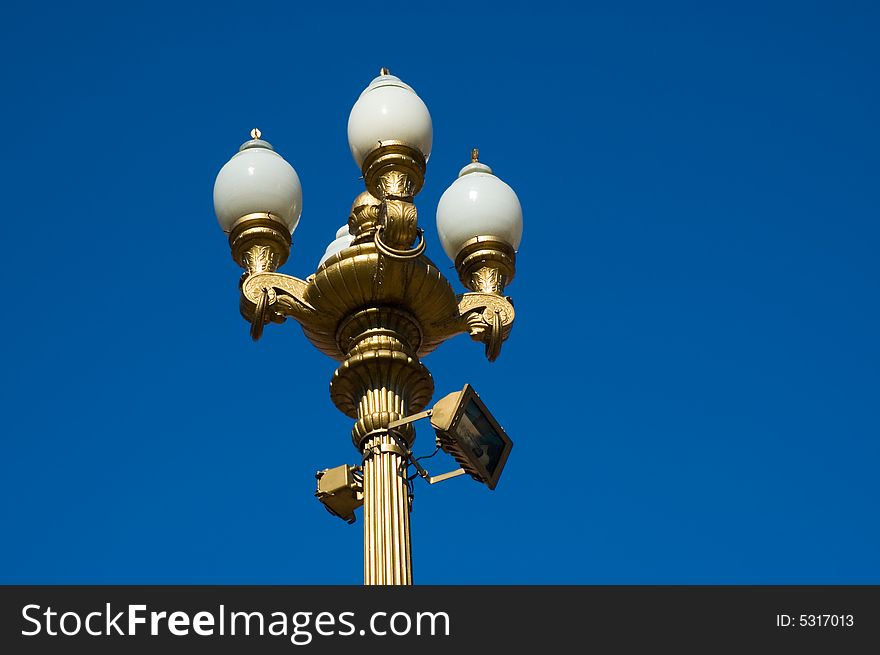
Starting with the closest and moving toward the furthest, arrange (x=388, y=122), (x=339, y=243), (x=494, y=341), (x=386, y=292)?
(x=386, y=292) < (x=494, y=341) < (x=388, y=122) < (x=339, y=243)

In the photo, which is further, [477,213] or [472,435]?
[477,213]

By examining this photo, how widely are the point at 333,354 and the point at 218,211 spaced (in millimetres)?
1277

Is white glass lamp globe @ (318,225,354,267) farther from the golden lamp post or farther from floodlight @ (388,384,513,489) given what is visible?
floodlight @ (388,384,513,489)

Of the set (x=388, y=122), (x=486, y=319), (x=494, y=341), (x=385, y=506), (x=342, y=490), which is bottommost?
(x=385, y=506)

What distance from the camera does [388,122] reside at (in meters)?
12.6

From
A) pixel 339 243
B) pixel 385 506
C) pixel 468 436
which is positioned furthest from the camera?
pixel 339 243

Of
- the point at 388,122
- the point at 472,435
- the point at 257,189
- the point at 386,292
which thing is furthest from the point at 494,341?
the point at 257,189

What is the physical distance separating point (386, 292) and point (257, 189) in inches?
52.1

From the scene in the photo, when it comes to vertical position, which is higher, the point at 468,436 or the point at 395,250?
the point at 395,250

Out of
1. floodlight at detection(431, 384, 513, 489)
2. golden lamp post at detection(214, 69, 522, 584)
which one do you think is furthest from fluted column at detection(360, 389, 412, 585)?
floodlight at detection(431, 384, 513, 489)

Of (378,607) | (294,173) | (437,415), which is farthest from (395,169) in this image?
(378,607)

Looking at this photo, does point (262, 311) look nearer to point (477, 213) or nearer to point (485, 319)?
point (485, 319)

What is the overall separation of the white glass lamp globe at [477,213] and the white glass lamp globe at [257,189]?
3.46 feet

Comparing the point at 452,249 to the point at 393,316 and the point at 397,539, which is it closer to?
the point at 393,316
